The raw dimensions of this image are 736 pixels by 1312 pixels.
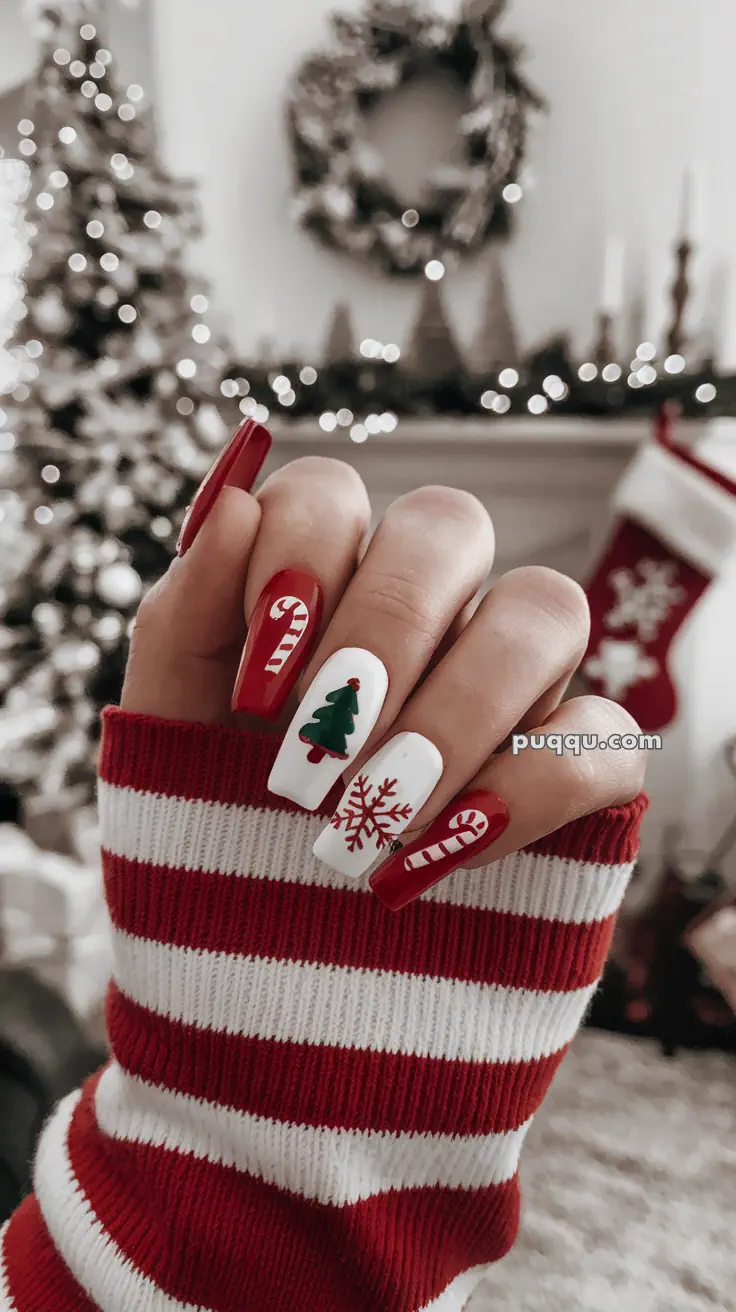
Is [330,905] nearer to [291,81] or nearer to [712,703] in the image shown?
[712,703]

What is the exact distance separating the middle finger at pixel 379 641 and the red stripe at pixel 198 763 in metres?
0.03

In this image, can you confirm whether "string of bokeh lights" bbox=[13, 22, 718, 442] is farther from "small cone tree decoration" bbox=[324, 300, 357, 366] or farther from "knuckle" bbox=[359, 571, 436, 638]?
"knuckle" bbox=[359, 571, 436, 638]

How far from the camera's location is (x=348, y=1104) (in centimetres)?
36

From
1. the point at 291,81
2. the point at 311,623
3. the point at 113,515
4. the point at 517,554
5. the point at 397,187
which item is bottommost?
the point at 517,554

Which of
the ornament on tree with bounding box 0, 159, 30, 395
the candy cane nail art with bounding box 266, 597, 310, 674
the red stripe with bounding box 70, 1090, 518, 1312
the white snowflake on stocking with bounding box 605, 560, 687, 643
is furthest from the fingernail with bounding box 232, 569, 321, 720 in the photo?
the ornament on tree with bounding box 0, 159, 30, 395

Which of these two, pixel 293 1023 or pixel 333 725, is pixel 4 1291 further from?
pixel 333 725

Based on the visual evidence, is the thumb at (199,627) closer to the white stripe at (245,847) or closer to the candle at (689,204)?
the white stripe at (245,847)

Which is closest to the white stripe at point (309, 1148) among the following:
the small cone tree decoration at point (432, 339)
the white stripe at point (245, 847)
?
the white stripe at point (245, 847)

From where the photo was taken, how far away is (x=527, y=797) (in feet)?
1.02

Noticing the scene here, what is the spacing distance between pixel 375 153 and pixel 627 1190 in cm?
166

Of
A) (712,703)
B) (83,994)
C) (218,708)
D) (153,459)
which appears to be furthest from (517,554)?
(218,708)

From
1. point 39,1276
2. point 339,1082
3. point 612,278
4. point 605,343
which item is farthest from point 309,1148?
point 612,278

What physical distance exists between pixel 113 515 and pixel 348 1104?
1015mm

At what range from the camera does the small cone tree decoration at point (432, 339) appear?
1.42 metres
